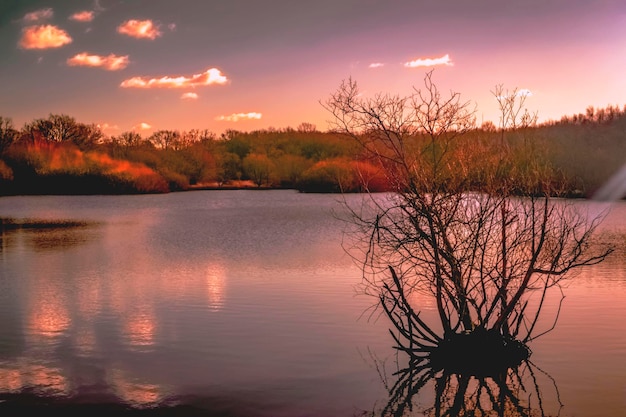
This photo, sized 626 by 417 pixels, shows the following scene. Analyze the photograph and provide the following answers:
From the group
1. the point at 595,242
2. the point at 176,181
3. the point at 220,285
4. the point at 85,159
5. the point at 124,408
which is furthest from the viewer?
the point at 176,181

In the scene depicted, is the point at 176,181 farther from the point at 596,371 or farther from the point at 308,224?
the point at 596,371

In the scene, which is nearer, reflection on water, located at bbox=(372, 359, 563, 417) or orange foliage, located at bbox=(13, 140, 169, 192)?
reflection on water, located at bbox=(372, 359, 563, 417)

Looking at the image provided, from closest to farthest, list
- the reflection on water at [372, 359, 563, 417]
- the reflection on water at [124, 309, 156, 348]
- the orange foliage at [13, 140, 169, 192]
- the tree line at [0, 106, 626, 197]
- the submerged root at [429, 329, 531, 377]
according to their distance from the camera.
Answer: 1. the reflection on water at [372, 359, 563, 417]
2. the submerged root at [429, 329, 531, 377]
3. the reflection on water at [124, 309, 156, 348]
4. the tree line at [0, 106, 626, 197]
5. the orange foliage at [13, 140, 169, 192]

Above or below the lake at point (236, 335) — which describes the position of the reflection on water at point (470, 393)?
below

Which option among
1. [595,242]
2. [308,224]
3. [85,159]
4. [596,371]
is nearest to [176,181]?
[85,159]

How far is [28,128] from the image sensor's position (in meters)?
75.4

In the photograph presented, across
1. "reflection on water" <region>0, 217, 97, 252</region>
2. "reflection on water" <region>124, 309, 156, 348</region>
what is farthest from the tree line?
"reflection on water" <region>124, 309, 156, 348</region>

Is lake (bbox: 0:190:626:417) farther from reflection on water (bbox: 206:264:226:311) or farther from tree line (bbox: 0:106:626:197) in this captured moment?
tree line (bbox: 0:106:626:197)

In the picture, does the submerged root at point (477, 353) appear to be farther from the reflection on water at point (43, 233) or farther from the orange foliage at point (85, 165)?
the orange foliage at point (85, 165)

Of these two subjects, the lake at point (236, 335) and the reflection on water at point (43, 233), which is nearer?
the lake at point (236, 335)

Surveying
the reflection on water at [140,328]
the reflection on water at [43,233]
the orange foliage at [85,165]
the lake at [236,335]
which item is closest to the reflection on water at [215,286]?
the lake at [236,335]

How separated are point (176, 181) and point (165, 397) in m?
66.1

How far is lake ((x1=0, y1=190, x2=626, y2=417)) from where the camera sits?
326 inches

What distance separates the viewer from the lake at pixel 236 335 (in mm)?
8281
